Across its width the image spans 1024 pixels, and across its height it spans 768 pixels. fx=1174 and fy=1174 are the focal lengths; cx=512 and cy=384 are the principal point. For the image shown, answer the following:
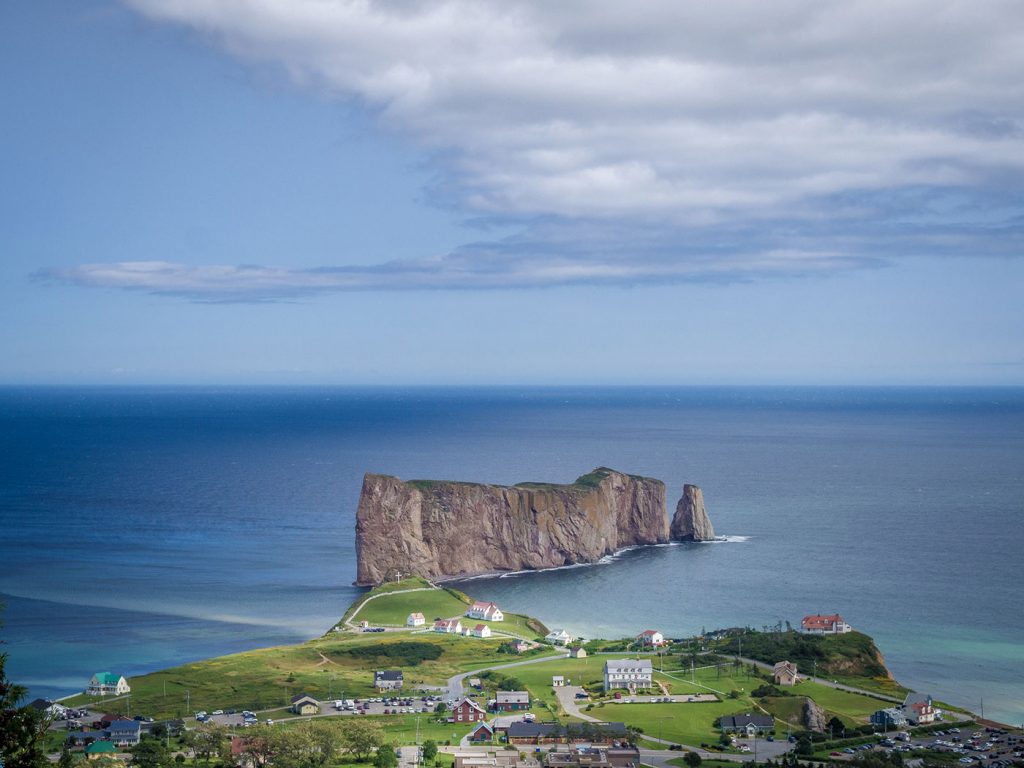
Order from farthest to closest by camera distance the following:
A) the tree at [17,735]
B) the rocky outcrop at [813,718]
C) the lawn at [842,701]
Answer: the lawn at [842,701]
the rocky outcrop at [813,718]
the tree at [17,735]

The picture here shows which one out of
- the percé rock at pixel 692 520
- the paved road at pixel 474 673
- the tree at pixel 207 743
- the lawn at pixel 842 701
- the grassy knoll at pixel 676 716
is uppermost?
the percé rock at pixel 692 520

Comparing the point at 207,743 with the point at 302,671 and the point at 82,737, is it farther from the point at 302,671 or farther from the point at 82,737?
the point at 302,671

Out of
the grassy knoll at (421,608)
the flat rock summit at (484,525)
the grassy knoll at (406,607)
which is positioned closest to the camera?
the grassy knoll at (421,608)

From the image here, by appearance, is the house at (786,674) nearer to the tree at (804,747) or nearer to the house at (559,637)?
the tree at (804,747)

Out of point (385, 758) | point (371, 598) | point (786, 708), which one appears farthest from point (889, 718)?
point (371, 598)

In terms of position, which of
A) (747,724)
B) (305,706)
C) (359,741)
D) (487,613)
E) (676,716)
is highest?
(359,741)

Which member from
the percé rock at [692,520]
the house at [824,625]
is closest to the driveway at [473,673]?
the house at [824,625]

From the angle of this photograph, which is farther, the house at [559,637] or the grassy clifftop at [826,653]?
the house at [559,637]

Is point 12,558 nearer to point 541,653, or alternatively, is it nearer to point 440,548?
point 440,548
